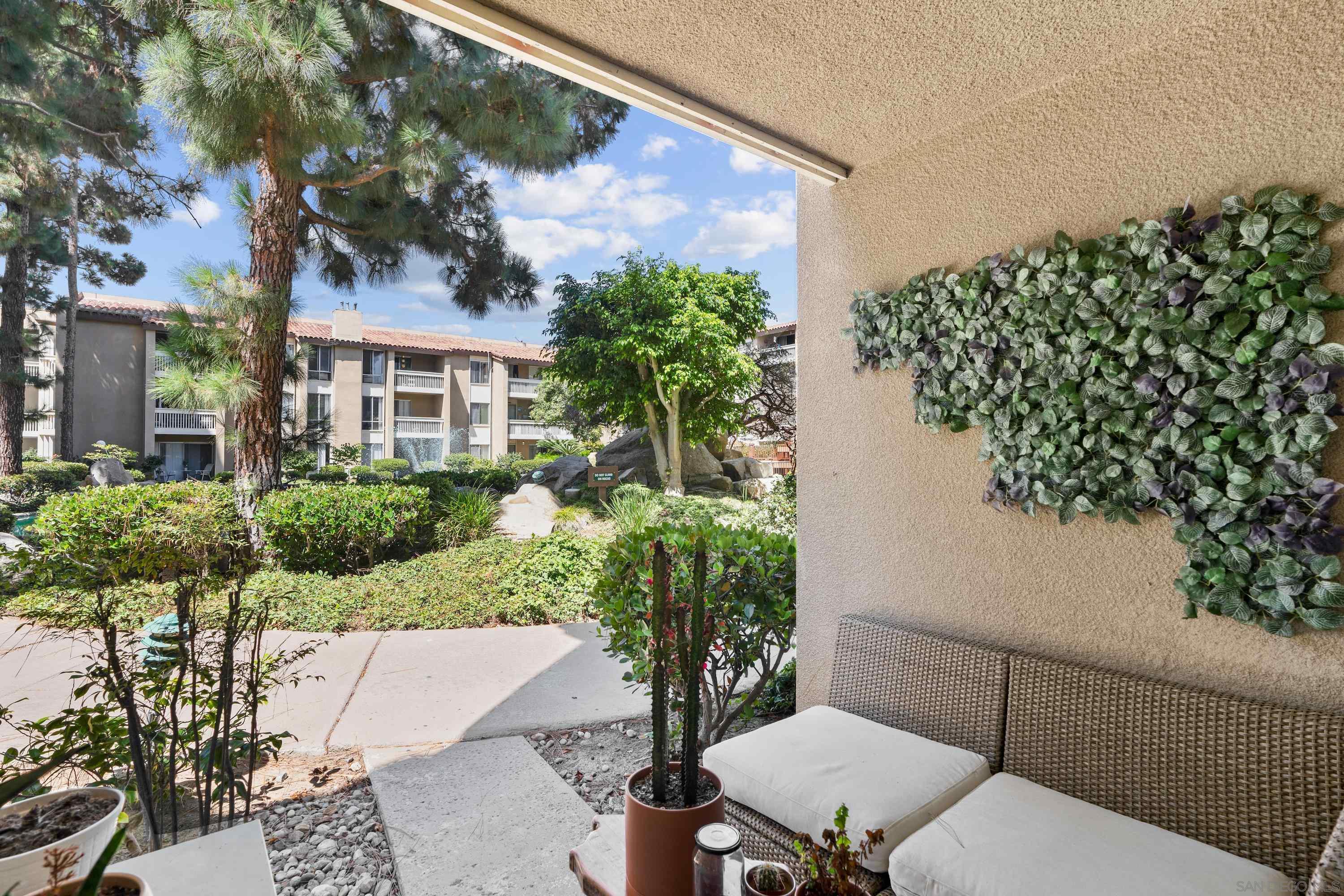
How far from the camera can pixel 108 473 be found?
10.1 m

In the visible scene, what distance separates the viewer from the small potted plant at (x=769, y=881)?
981 mm

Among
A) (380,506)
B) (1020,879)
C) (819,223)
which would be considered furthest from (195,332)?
(1020,879)

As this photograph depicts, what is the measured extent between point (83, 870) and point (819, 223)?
2.59 m

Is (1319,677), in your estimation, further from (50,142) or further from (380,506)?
(50,142)

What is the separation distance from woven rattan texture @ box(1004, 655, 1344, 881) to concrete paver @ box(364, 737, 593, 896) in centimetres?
137

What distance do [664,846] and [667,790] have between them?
0.33 ft

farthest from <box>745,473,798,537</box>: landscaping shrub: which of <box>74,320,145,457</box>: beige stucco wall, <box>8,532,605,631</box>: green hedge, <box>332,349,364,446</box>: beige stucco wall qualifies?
<box>332,349,364,446</box>: beige stucco wall

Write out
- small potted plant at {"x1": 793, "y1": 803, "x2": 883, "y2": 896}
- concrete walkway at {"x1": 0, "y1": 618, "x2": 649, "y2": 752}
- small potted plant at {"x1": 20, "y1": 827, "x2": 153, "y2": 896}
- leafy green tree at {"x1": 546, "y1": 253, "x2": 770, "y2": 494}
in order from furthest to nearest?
1. leafy green tree at {"x1": 546, "y1": 253, "x2": 770, "y2": 494}
2. concrete walkway at {"x1": 0, "y1": 618, "x2": 649, "y2": 752}
3. small potted plant at {"x1": 793, "y1": 803, "x2": 883, "y2": 896}
4. small potted plant at {"x1": 20, "y1": 827, "x2": 153, "y2": 896}

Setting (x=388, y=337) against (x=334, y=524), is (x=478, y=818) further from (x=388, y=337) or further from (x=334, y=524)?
(x=388, y=337)

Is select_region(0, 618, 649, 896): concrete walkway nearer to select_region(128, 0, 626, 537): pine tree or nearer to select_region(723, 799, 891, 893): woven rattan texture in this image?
select_region(723, 799, 891, 893): woven rattan texture

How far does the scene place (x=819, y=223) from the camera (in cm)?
252

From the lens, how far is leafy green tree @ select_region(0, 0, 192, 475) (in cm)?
529

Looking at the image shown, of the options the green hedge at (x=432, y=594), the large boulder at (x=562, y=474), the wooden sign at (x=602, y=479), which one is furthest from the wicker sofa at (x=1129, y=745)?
the large boulder at (x=562, y=474)

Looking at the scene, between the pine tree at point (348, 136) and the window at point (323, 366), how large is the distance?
1245 cm
